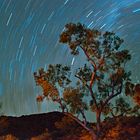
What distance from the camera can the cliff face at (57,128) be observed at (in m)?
45.6

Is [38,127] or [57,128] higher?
[38,127]

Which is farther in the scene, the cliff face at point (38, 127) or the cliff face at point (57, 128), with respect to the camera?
the cliff face at point (38, 127)

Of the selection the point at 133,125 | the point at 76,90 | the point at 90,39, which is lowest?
the point at 133,125

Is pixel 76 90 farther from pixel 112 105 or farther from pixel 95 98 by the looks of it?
pixel 112 105

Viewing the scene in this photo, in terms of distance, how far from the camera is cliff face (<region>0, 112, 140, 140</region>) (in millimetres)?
45594

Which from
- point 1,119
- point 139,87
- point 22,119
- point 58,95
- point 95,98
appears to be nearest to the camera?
point 58,95

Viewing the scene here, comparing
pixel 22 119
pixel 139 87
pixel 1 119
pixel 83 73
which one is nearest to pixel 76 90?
pixel 83 73

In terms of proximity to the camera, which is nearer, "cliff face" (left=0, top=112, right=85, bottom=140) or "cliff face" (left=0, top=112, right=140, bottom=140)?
"cliff face" (left=0, top=112, right=140, bottom=140)

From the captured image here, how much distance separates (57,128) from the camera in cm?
5859

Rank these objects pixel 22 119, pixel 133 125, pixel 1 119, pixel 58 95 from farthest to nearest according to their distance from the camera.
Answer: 1. pixel 22 119
2. pixel 1 119
3. pixel 133 125
4. pixel 58 95

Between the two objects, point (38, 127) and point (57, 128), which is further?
point (38, 127)

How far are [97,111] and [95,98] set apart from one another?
5.80 ft

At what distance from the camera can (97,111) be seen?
130 feet

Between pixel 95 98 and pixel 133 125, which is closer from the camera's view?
pixel 95 98
